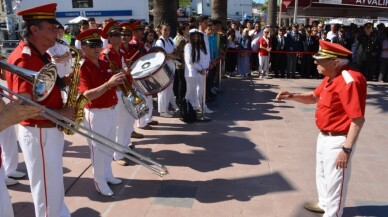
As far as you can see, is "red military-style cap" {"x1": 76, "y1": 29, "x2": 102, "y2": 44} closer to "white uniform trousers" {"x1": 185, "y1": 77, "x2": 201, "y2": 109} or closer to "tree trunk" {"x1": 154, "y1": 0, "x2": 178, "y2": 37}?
"white uniform trousers" {"x1": 185, "y1": 77, "x2": 201, "y2": 109}

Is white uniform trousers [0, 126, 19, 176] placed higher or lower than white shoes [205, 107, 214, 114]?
higher

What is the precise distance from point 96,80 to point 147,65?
4.06 ft

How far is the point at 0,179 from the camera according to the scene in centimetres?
249

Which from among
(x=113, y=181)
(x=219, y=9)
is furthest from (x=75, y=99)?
(x=219, y=9)

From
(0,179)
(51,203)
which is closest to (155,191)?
(51,203)

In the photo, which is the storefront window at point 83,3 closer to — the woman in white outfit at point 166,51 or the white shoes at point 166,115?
the woman in white outfit at point 166,51

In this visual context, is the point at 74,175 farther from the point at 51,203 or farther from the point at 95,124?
the point at 51,203

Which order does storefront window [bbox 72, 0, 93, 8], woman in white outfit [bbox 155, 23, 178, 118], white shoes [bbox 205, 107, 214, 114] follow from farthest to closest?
storefront window [bbox 72, 0, 93, 8]
white shoes [bbox 205, 107, 214, 114]
woman in white outfit [bbox 155, 23, 178, 118]

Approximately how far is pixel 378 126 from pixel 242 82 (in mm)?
5601

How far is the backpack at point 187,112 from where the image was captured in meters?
7.48

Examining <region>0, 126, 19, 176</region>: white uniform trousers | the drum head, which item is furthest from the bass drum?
<region>0, 126, 19, 176</region>: white uniform trousers

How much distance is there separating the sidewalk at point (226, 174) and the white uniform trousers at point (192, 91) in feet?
1.96

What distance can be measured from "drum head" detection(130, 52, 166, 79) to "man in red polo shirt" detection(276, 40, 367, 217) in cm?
225

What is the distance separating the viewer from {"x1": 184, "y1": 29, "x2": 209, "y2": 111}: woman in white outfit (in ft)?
24.8
